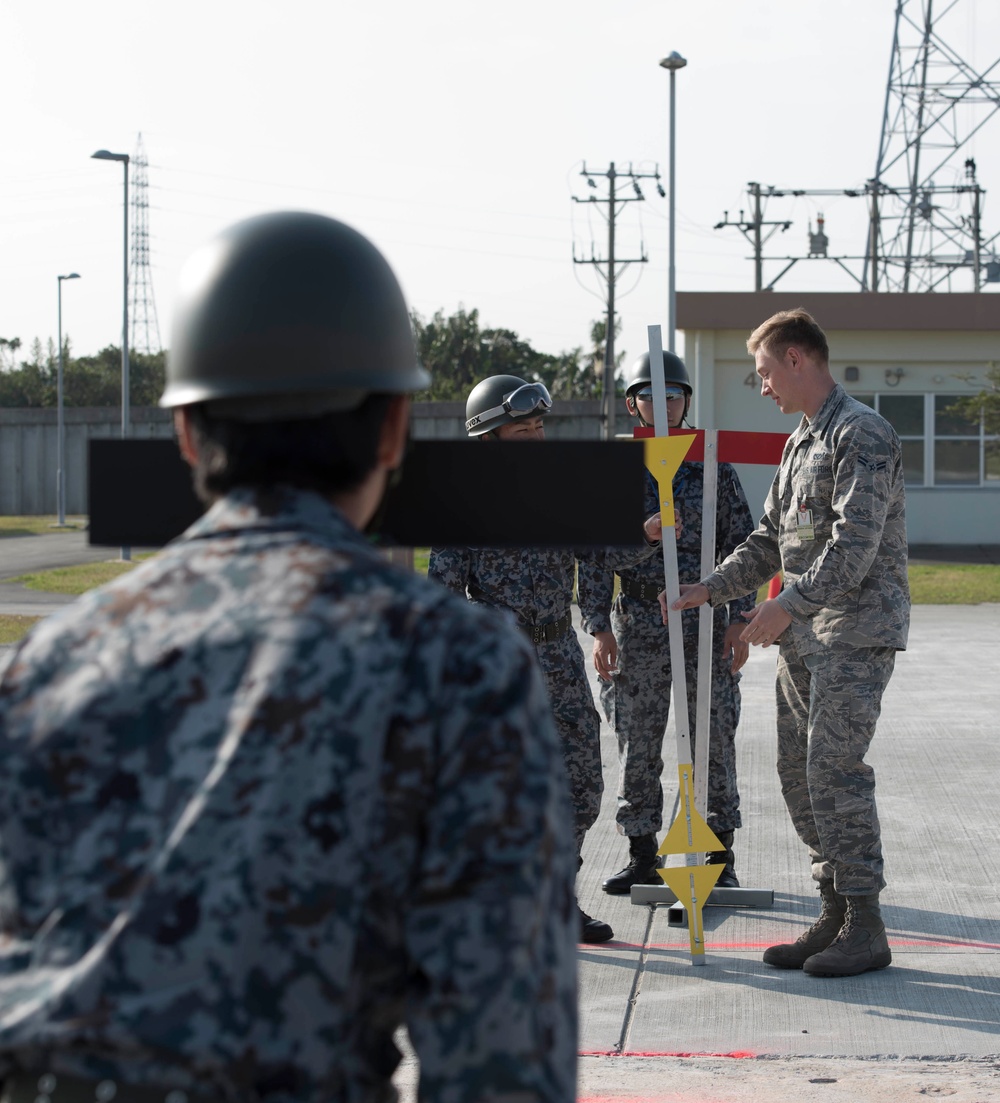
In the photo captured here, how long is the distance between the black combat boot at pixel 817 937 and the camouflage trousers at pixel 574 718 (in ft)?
2.75

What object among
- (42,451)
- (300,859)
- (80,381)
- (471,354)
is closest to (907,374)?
(300,859)

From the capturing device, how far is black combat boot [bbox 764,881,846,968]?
4523mm

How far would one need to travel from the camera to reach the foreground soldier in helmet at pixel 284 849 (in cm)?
112

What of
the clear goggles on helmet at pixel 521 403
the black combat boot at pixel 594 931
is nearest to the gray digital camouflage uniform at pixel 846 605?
the black combat boot at pixel 594 931

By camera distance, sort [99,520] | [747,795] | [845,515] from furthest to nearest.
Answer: [747,795], [845,515], [99,520]

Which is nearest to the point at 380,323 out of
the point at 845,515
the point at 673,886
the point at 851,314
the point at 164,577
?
the point at 164,577

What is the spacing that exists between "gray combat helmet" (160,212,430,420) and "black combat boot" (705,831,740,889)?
429 centimetres

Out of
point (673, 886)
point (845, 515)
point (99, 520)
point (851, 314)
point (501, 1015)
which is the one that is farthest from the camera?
point (851, 314)

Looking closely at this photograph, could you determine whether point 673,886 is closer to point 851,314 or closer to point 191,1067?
point 191,1067

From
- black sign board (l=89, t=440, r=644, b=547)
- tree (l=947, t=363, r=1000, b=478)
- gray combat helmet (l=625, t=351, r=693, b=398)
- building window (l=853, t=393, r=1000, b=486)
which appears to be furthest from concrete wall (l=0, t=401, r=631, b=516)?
black sign board (l=89, t=440, r=644, b=547)

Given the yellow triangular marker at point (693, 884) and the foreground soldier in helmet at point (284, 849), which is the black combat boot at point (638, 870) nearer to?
the yellow triangular marker at point (693, 884)

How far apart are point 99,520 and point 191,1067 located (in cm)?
67

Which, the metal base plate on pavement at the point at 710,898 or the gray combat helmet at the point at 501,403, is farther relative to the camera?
the metal base plate on pavement at the point at 710,898

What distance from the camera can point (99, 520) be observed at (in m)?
1.57
